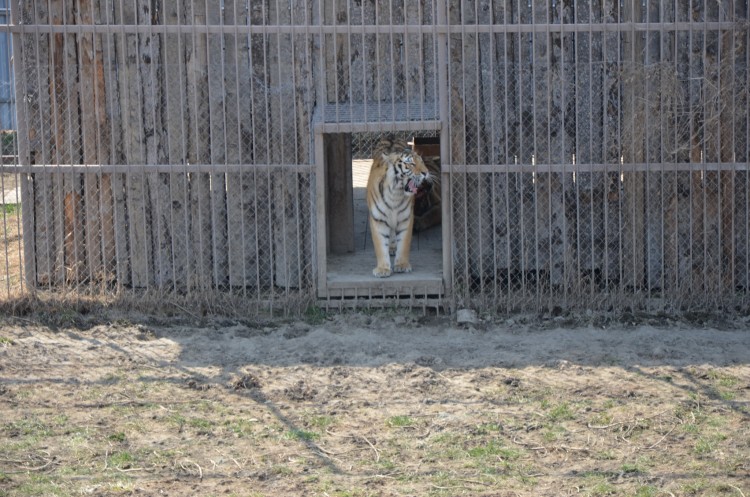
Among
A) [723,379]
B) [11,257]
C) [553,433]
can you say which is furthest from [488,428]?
[11,257]

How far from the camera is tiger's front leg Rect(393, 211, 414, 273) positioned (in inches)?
371

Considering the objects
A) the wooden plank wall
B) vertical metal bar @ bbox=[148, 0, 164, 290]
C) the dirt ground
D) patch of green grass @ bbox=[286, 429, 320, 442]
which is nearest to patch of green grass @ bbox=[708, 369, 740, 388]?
the dirt ground

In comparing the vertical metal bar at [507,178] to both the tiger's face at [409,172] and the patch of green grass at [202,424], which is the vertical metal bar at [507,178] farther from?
the patch of green grass at [202,424]

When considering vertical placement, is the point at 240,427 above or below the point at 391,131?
below

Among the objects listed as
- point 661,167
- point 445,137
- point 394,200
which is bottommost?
point 394,200

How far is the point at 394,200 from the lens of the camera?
31.4 ft

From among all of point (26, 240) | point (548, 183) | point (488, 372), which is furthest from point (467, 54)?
point (26, 240)

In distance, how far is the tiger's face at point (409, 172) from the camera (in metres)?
9.40

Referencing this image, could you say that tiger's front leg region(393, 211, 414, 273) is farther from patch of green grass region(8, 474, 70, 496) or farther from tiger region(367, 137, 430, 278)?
patch of green grass region(8, 474, 70, 496)

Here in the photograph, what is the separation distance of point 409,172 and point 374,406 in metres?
3.28

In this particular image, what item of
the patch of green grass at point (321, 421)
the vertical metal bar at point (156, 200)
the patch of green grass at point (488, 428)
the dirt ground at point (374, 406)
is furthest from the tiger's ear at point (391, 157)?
the patch of green grass at point (488, 428)

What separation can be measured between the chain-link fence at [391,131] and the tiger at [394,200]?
0.37 m

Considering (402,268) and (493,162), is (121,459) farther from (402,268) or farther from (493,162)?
(493,162)

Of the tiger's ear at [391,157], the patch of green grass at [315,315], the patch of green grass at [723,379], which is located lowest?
the patch of green grass at [723,379]
